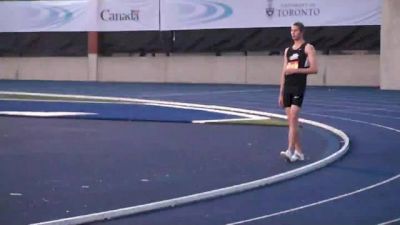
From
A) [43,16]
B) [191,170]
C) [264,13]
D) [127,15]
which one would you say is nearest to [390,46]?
[264,13]

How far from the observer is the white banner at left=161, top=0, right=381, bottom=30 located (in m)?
32.6

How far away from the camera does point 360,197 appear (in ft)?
32.1

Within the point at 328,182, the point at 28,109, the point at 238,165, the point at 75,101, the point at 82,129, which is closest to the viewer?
the point at 328,182

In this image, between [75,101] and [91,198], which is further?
[75,101]

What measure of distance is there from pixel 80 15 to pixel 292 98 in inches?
1100

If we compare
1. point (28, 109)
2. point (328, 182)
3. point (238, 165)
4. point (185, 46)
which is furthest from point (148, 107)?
point (185, 46)

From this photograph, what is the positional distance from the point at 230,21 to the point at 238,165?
23988mm

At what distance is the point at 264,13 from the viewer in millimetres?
34969

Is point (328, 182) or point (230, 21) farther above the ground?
point (230, 21)

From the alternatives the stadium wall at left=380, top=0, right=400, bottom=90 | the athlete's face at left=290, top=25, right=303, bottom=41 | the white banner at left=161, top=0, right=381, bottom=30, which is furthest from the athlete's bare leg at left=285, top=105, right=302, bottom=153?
the white banner at left=161, top=0, right=381, bottom=30

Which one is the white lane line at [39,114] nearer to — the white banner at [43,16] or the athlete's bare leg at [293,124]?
the athlete's bare leg at [293,124]

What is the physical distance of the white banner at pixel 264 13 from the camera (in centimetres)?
3262

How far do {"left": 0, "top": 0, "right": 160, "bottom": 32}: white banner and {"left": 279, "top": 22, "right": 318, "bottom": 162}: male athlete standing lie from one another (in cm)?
2545

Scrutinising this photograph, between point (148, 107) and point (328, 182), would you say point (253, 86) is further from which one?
point (328, 182)
